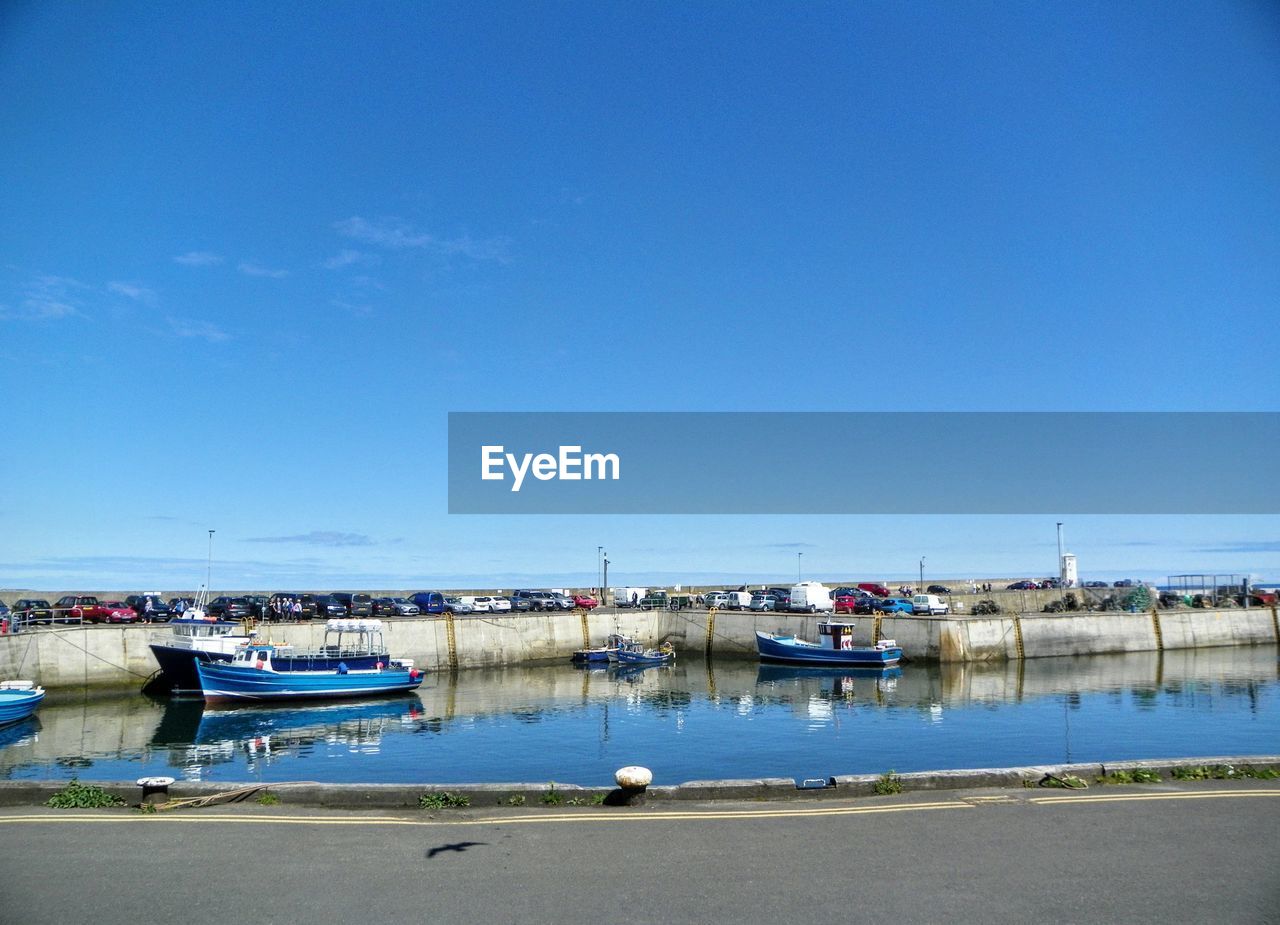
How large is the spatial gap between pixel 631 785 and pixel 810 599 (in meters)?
78.4

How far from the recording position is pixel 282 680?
173ft

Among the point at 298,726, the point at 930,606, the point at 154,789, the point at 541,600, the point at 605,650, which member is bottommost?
the point at 298,726

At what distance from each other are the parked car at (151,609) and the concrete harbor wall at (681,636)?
895 cm

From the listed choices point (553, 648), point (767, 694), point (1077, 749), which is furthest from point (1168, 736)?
point (553, 648)

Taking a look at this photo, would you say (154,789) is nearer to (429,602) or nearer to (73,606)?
(73,606)

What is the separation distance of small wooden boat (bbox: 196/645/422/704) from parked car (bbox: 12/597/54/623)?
1239 cm

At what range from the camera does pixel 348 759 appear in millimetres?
35438

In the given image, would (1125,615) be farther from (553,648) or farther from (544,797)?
(544,797)

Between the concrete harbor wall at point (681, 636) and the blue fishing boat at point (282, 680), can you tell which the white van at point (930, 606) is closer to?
the concrete harbor wall at point (681, 636)

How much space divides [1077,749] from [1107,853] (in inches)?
1078

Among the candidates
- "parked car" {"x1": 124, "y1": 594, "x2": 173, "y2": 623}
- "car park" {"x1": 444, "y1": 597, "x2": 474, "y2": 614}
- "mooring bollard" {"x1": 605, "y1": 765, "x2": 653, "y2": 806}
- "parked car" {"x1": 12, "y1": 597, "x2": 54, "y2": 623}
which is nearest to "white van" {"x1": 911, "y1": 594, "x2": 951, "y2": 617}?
"car park" {"x1": 444, "y1": 597, "x2": 474, "y2": 614}

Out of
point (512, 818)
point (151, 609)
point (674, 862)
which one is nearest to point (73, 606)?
point (151, 609)

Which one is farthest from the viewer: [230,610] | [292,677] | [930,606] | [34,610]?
[930,606]

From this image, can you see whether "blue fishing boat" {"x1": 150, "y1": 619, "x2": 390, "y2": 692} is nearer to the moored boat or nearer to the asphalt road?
the moored boat
